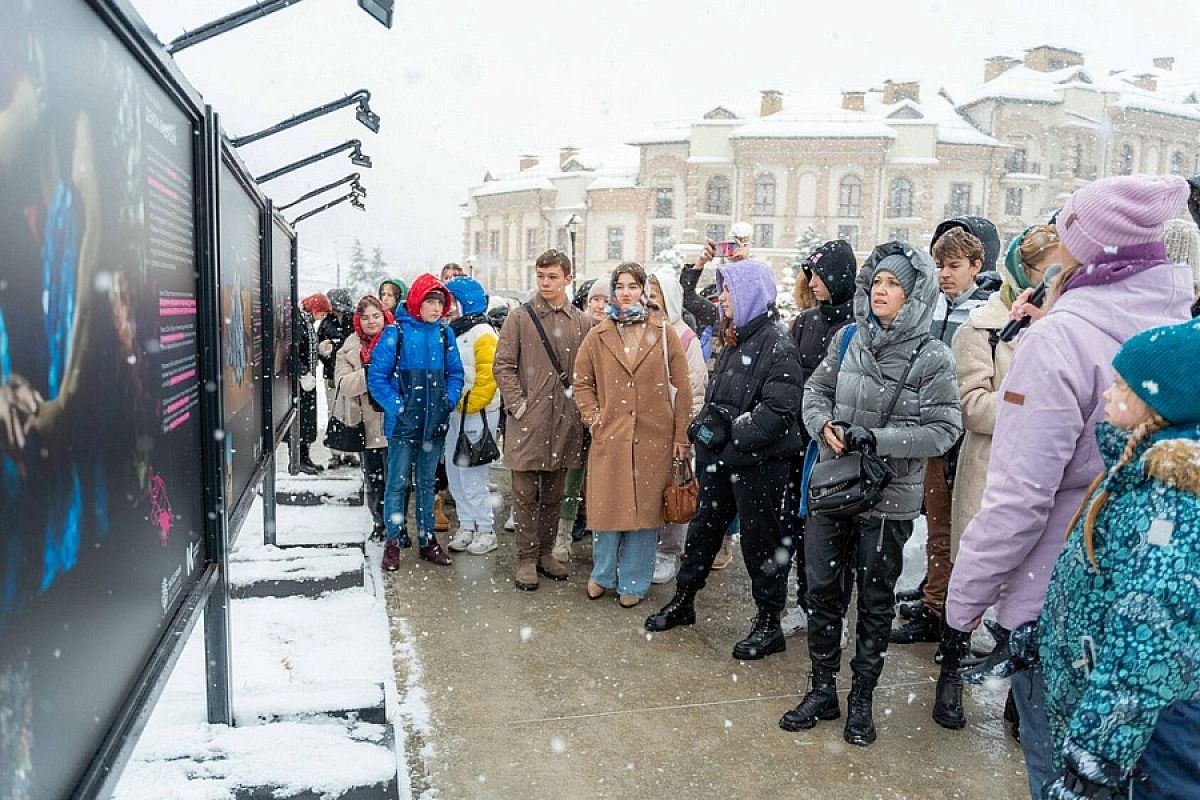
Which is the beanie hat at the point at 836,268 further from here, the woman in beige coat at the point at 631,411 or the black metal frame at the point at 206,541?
the black metal frame at the point at 206,541

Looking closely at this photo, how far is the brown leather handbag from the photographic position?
17.1ft

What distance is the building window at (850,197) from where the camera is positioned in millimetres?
57031

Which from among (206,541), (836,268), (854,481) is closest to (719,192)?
(836,268)

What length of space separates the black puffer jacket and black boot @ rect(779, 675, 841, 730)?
1.18 m

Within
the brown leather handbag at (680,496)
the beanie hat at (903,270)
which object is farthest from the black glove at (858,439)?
the brown leather handbag at (680,496)

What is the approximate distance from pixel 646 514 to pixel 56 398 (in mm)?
4132

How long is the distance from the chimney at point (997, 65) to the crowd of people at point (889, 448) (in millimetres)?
64636

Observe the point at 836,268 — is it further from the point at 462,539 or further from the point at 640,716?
the point at 462,539

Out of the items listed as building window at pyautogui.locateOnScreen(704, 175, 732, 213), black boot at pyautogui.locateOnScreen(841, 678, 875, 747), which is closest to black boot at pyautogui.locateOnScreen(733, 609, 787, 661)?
black boot at pyautogui.locateOnScreen(841, 678, 875, 747)

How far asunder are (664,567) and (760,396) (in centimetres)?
189

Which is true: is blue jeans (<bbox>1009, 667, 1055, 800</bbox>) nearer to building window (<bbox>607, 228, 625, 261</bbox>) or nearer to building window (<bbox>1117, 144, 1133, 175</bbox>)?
building window (<bbox>607, 228, 625, 261</bbox>)

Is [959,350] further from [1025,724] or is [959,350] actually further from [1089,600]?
[1089,600]

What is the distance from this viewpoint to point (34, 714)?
4.19 feet

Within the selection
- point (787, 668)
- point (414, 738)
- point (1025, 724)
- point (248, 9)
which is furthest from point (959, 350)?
point (248, 9)
